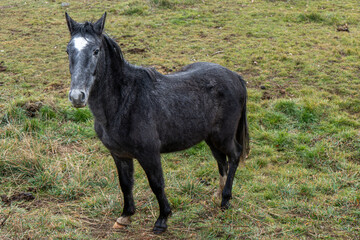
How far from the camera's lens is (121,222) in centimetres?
411

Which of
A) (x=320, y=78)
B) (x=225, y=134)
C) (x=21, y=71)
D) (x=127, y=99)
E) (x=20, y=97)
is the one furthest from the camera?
(x=21, y=71)

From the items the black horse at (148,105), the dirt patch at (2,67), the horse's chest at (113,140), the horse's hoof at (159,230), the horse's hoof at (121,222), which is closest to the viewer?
the black horse at (148,105)

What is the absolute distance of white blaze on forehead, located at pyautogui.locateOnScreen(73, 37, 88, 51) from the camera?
10.2 ft

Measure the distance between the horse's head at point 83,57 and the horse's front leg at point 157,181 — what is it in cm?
97

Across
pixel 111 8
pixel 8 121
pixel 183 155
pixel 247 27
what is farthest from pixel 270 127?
pixel 111 8

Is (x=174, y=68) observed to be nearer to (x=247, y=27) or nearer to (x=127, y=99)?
(x=247, y=27)

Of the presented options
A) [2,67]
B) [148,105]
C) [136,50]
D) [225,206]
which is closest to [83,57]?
[148,105]

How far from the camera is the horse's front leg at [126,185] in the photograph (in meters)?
4.07

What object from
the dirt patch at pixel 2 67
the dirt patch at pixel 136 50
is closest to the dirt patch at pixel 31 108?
the dirt patch at pixel 2 67

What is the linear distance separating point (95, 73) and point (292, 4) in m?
10.2

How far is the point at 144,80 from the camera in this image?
382cm

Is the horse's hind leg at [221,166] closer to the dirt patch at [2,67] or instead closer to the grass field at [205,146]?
the grass field at [205,146]

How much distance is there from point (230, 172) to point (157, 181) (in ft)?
3.72

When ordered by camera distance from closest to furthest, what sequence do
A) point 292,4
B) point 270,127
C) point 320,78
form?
1. point 270,127
2. point 320,78
3. point 292,4
